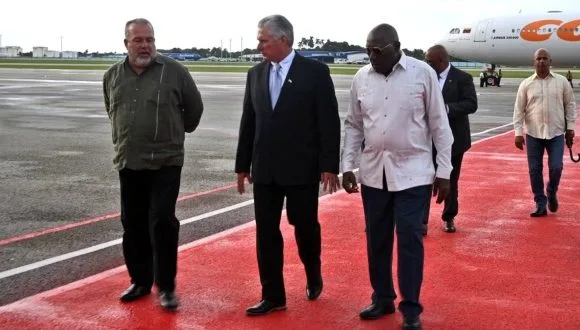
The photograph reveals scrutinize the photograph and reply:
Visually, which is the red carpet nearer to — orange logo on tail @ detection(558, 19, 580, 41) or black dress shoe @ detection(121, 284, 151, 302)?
black dress shoe @ detection(121, 284, 151, 302)

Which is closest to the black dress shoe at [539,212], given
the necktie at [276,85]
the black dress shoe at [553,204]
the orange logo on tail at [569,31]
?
the black dress shoe at [553,204]

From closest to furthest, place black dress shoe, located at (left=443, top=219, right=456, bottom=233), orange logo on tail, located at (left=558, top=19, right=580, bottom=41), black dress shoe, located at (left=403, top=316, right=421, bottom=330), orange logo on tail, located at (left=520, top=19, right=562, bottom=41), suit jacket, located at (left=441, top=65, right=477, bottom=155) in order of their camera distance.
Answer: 1. black dress shoe, located at (left=403, top=316, right=421, bottom=330)
2. suit jacket, located at (left=441, top=65, right=477, bottom=155)
3. black dress shoe, located at (left=443, top=219, right=456, bottom=233)
4. orange logo on tail, located at (left=558, top=19, right=580, bottom=41)
5. orange logo on tail, located at (left=520, top=19, right=562, bottom=41)

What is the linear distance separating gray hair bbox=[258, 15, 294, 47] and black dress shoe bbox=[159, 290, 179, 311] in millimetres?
1844

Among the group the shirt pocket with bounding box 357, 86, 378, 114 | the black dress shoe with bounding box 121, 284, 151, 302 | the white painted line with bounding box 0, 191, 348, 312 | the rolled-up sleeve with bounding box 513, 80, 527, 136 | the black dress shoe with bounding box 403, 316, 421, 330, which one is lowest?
the white painted line with bounding box 0, 191, 348, 312

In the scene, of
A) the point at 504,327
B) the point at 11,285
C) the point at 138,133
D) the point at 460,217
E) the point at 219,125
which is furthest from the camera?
the point at 219,125

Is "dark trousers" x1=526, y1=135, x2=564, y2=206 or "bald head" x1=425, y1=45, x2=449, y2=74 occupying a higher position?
"bald head" x1=425, y1=45, x2=449, y2=74

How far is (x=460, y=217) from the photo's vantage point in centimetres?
841

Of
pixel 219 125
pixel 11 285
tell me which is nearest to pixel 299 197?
pixel 11 285

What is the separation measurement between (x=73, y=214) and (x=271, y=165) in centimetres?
410

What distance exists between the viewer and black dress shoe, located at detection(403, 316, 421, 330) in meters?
4.74

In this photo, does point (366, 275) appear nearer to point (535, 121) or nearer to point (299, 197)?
point (299, 197)

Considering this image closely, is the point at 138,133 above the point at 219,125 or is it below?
above

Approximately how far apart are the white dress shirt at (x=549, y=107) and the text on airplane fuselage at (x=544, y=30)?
1347 inches

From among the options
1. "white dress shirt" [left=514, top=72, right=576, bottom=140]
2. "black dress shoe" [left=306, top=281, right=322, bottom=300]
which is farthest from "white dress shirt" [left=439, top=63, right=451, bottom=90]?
"black dress shoe" [left=306, top=281, right=322, bottom=300]
